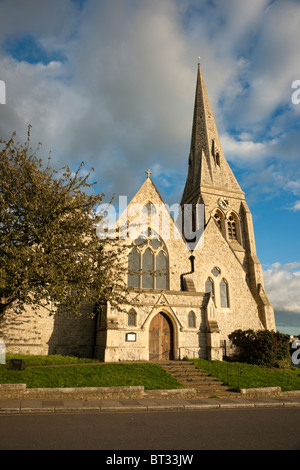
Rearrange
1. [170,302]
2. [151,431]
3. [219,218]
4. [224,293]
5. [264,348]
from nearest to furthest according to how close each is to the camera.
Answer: [151,431], [170,302], [264,348], [224,293], [219,218]

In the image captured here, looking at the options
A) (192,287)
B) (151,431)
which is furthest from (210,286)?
(151,431)

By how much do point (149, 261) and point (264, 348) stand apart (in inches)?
382

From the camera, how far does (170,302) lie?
62.5 ft

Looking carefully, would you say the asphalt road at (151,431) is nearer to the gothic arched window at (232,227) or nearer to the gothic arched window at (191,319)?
the gothic arched window at (191,319)

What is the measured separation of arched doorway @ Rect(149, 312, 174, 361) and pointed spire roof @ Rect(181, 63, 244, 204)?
19573mm

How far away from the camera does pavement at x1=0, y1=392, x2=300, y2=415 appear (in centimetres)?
970

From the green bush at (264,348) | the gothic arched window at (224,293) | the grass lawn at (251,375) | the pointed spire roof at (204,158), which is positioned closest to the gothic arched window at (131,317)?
the grass lawn at (251,375)

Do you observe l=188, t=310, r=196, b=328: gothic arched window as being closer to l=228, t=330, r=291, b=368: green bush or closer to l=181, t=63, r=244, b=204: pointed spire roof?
l=228, t=330, r=291, b=368: green bush

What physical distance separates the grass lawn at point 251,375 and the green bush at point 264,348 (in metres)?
0.74

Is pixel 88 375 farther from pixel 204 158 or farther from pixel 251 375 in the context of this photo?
pixel 204 158
